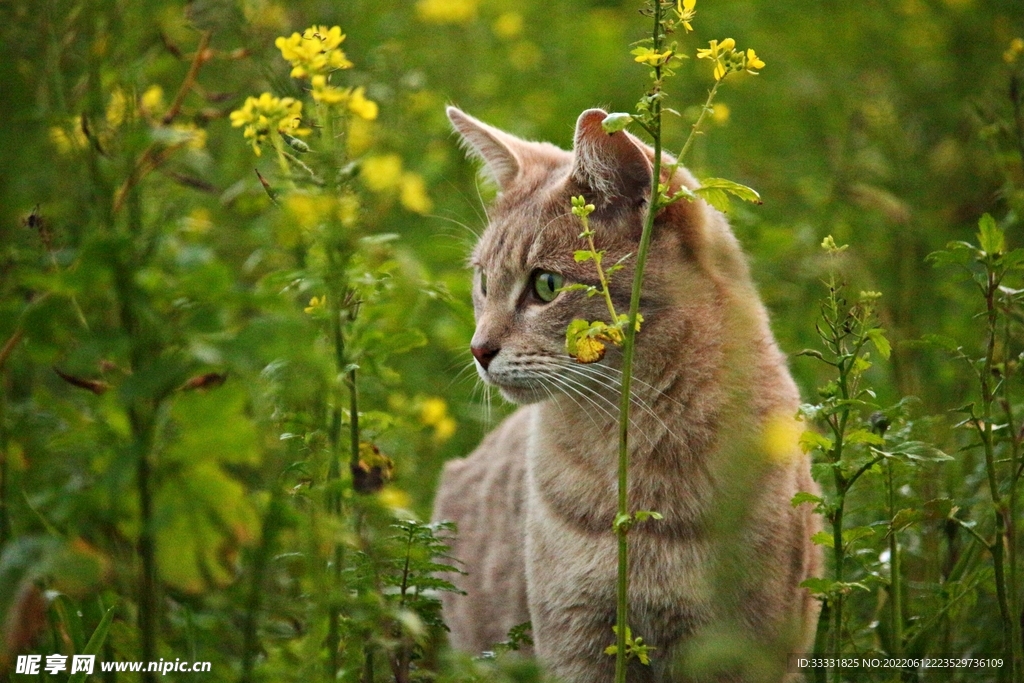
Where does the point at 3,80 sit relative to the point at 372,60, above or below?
below

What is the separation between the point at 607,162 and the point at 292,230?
1030 mm

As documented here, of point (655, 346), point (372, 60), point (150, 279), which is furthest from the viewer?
point (372, 60)

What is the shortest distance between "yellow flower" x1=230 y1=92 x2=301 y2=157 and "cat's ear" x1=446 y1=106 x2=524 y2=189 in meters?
0.99

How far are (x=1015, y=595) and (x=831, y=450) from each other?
0.46 metres

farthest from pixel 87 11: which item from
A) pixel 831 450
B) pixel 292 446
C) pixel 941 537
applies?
pixel 941 537

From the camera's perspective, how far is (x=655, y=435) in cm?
228

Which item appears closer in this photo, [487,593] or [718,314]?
[718,314]

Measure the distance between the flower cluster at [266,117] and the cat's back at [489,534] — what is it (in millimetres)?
1309

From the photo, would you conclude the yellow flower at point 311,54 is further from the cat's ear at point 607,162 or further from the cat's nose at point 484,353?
the cat's nose at point 484,353

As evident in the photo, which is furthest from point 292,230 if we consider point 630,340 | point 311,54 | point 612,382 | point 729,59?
point 612,382

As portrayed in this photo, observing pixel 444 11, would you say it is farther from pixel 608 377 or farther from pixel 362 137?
pixel 608 377

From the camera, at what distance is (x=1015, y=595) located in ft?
6.28

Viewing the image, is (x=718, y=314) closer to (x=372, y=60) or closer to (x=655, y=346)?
(x=655, y=346)

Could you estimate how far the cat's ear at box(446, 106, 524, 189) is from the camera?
8.94 feet
